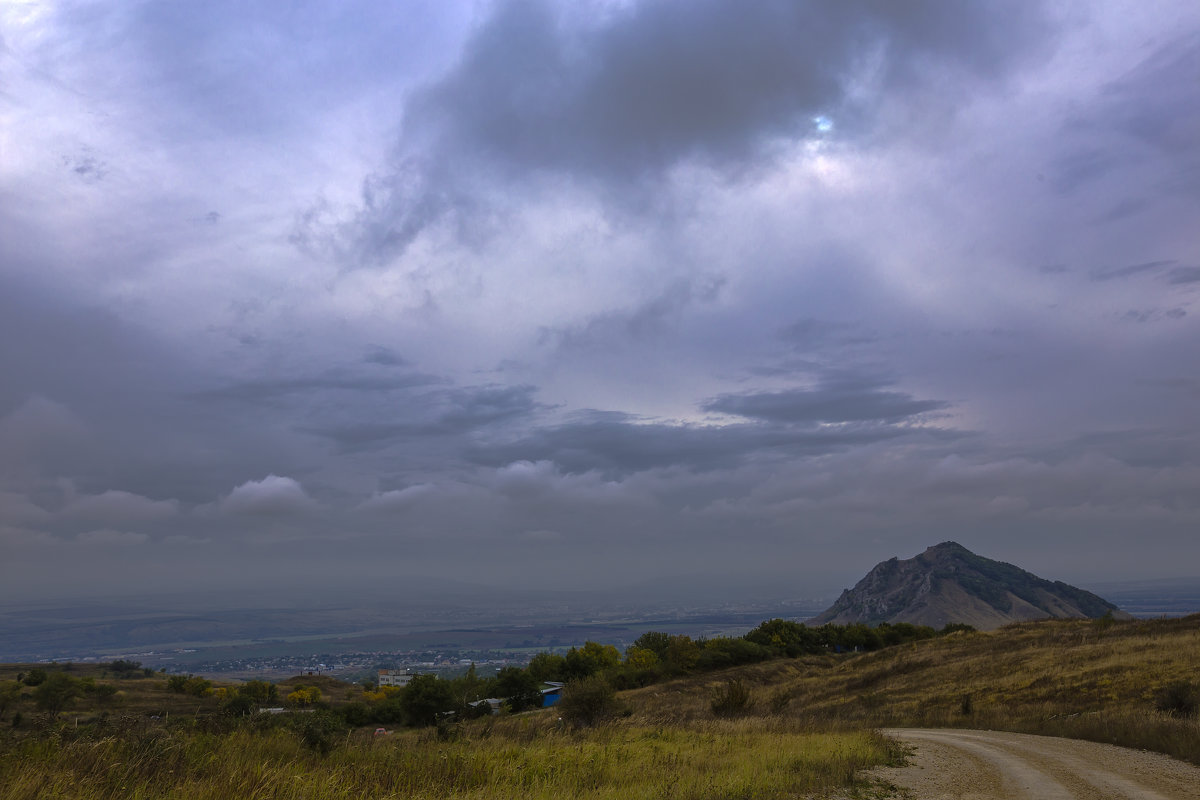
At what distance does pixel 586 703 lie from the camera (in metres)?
30.0

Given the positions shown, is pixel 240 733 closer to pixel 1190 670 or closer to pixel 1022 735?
pixel 1022 735

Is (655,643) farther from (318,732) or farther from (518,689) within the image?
(318,732)

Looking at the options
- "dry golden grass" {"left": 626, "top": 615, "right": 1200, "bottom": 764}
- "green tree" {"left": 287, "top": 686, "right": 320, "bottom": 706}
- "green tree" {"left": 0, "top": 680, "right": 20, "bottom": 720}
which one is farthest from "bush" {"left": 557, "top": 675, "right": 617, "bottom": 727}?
"green tree" {"left": 287, "top": 686, "right": 320, "bottom": 706}

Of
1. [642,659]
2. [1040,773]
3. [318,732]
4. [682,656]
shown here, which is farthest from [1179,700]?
[642,659]

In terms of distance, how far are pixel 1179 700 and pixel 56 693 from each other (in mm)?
77224

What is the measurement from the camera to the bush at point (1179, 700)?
69.7 feet

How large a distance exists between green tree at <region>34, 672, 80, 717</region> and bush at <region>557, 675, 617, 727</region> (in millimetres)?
49290

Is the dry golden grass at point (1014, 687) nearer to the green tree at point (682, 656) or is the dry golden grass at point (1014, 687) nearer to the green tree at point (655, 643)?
the green tree at point (682, 656)

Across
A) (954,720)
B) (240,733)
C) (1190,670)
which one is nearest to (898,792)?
(240,733)

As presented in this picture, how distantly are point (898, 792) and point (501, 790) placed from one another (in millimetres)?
7568

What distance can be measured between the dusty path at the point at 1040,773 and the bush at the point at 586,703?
14485 mm

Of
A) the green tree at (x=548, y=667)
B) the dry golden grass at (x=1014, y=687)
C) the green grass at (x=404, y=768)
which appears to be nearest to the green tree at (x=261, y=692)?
the green tree at (x=548, y=667)

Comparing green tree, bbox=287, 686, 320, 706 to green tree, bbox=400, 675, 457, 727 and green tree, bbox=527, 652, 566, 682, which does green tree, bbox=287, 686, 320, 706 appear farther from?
green tree, bbox=527, 652, 566, 682

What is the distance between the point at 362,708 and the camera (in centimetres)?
6194
